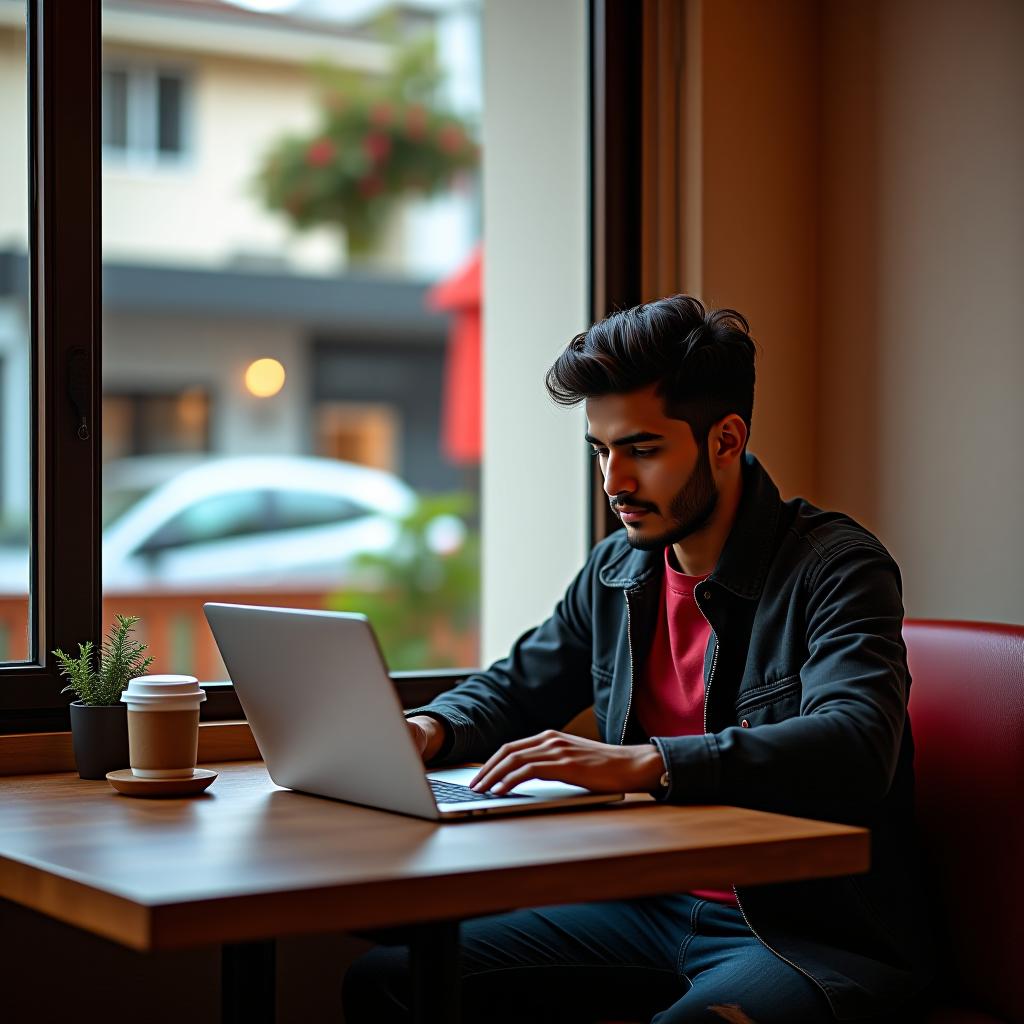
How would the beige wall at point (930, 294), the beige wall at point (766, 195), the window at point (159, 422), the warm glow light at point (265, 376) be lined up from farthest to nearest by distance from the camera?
the warm glow light at point (265, 376) → the window at point (159, 422) → the beige wall at point (766, 195) → the beige wall at point (930, 294)

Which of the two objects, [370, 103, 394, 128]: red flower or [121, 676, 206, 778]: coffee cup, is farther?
[370, 103, 394, 128]: red flower

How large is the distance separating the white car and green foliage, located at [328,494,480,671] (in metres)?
0.87

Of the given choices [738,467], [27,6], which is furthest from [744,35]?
[27,6]

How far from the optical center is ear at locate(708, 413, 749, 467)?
1.75m

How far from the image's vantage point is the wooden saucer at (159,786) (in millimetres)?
1549

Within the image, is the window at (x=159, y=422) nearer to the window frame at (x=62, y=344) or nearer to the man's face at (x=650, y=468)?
the window frame at (x=62, y=344)

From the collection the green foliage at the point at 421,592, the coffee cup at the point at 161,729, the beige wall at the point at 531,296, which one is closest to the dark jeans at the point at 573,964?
the coffee cup at the point at 161,729

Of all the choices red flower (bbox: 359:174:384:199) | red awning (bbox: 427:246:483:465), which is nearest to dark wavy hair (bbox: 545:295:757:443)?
red awning (bbox: 427:246:483:465)

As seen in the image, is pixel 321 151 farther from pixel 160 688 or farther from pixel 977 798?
pixel 977 798

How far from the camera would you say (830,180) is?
2438 millimetres

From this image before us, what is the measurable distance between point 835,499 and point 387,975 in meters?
1.19

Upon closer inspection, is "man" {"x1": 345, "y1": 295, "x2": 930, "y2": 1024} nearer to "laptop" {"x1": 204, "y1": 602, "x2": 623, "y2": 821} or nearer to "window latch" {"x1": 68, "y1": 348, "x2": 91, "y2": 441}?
"laptop" {"x1": 204, "y1": 602, "x2": 623, "y2": 821}

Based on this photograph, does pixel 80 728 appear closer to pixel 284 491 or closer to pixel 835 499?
pixel 835 499

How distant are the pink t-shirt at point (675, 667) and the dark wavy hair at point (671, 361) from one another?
0.22 metres
